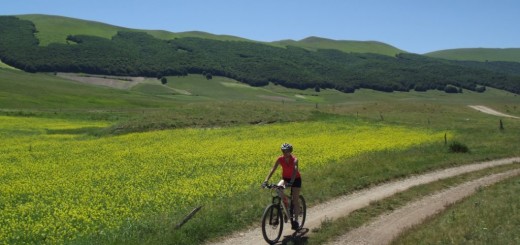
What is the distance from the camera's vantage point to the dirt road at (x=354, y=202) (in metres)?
14.6

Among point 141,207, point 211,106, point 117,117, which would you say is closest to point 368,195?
point 141,207

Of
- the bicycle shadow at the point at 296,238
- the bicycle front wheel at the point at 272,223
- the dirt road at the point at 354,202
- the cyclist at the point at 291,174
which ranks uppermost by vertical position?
the cyclist at the point at 291,174

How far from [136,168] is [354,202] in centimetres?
1448

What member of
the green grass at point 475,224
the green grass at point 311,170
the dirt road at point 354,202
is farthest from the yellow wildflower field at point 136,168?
the green grass at point 475,224

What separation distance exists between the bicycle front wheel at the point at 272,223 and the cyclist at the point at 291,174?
69 centimetres

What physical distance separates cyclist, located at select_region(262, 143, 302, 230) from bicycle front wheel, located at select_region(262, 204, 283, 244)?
2.27 feet

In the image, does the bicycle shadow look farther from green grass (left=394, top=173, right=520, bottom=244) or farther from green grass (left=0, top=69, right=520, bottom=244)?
green grass (left=394, top=173, right=520, bottom=244)

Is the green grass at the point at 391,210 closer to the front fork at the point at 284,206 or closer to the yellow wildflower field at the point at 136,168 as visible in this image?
the front fork at the point at 284,206

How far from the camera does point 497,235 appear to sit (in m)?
13.0

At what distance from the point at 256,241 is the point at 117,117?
222ft

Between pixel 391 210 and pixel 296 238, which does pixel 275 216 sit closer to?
pixel 296 238

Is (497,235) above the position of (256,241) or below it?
above

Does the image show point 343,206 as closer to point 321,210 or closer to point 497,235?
point 321,210

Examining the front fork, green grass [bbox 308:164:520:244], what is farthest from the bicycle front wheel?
green grass [bbox 308:164:520:244]
